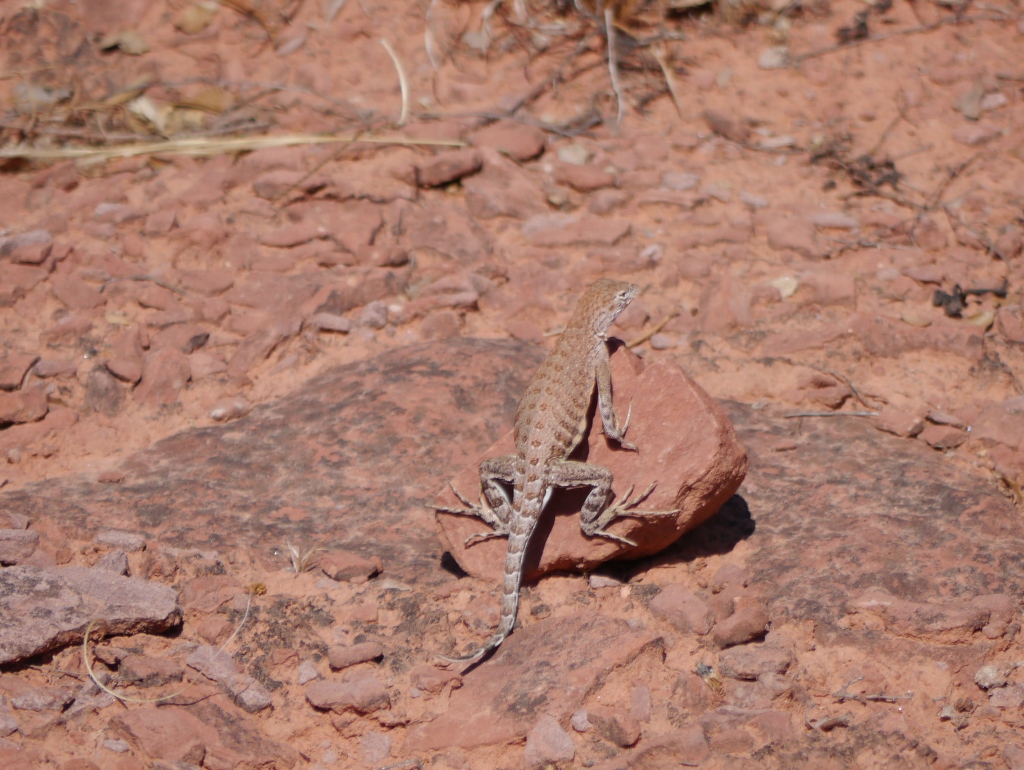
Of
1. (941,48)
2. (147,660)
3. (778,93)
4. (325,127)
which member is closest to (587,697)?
(147,660)

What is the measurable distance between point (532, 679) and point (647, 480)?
A: 1022 millimetres

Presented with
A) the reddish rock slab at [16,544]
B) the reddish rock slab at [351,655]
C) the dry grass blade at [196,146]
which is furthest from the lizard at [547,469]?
the dry grass blade at [196,146]

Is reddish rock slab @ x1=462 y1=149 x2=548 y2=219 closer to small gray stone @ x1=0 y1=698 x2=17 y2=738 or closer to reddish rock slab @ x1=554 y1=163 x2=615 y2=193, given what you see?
reddish rock slab @ x1=554 y1=163 x2=615 y2=193

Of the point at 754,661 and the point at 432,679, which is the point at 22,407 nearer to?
the point at 432,679

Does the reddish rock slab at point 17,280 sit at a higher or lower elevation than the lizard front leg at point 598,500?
higher

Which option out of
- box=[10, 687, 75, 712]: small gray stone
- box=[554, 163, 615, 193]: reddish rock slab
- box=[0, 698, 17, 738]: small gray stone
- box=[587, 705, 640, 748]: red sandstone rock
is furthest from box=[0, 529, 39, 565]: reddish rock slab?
box=[554, 163, 615, 193]: reddish rock slab

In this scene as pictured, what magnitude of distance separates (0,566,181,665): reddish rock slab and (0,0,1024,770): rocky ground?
2cm

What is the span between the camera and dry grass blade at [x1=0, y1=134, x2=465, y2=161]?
775 centimetres

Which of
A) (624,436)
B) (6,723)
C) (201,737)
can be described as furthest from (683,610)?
(6,723)

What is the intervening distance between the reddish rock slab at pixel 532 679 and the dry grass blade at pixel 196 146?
5127 millimetres

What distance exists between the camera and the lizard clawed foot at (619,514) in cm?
420

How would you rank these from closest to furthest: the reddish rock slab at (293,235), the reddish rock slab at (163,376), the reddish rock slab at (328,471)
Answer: the reddish rock slab at (328,471)
the reddish rock slab at (163,376)
the reddish rock slab at (293,235)

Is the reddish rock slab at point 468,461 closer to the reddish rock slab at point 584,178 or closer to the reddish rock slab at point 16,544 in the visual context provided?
the reddish rock slab at point 16,544

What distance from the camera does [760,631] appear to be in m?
4.07
